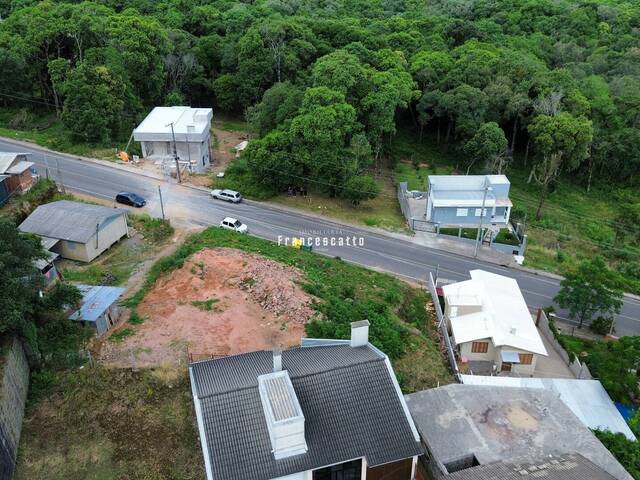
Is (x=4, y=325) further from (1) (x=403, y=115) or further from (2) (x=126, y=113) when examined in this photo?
(1) (x=403, y=115)

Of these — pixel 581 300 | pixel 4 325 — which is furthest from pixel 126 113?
pixel 581 300

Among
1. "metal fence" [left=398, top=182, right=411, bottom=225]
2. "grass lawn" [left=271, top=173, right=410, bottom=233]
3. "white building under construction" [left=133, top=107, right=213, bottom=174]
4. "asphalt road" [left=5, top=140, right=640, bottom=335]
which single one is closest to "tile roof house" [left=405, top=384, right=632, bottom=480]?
"asphalt road" [left=5, top=140, right=640, bottom=335]

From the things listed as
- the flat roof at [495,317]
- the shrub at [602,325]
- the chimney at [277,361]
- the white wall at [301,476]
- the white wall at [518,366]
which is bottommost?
the shrub at [602,325]

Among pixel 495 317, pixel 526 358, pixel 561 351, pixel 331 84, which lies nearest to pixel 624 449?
pixel 526 358

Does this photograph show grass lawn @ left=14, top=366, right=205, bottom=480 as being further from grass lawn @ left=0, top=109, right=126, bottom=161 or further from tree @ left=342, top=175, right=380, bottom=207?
grass lawn @ left=0, top=109, right=126, bottom=161

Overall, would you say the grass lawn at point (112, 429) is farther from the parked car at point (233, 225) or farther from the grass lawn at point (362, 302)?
the parked car at point (233, 225)

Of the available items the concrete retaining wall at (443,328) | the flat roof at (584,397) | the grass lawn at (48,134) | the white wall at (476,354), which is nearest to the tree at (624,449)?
the flat roof at (584,397)
